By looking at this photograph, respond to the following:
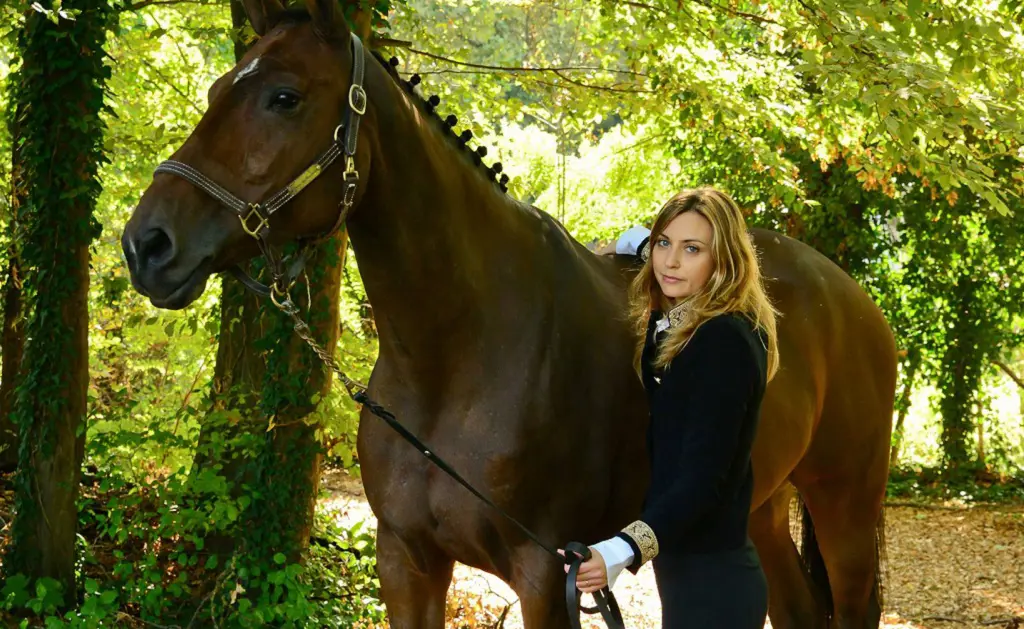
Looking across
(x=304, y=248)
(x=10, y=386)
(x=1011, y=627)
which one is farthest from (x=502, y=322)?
(x=1011, y=627)

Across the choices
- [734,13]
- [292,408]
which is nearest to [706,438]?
[292,408]

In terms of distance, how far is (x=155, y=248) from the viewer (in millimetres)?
2322

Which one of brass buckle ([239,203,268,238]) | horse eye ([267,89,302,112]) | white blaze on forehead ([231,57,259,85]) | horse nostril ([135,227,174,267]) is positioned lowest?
horse nostril ([135,227,174,267])

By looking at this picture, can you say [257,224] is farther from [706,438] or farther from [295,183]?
[706,438]

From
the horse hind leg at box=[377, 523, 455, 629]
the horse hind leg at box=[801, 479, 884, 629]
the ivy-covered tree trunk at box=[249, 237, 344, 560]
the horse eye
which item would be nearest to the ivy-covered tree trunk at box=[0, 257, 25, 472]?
the ivy-covered tree trunk at box=[249, 237, 344, 560]

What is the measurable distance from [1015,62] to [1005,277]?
26.7 feet

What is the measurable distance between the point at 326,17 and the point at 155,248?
27.5 inches

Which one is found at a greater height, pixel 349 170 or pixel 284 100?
pixel 284 100

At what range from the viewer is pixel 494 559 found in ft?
8.94

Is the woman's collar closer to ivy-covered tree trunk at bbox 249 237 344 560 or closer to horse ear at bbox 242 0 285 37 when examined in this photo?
horse ear at bbox 242 0 285 37

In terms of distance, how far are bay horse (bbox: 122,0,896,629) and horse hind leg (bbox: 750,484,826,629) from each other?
1.67 metres

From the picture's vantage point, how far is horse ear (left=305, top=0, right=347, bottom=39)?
2475 mm

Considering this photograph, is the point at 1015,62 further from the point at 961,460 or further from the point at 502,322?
the point at 961,460

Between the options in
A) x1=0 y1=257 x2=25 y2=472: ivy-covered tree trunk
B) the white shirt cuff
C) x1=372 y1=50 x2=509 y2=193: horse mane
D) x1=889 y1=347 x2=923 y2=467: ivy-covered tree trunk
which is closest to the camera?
the white shirt cuff
